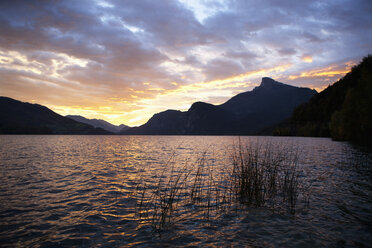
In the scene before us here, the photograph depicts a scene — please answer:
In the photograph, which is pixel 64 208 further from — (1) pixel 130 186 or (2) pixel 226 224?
(2) pixel 226 224

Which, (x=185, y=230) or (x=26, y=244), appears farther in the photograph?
(x=185, y=230)

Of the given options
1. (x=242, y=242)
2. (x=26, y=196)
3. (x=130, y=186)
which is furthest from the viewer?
(x=130, y=186)

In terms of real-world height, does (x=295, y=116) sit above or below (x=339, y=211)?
above

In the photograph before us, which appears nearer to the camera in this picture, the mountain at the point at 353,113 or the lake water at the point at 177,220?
the lake water at the point at 177,220

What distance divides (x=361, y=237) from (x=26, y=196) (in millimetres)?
13014

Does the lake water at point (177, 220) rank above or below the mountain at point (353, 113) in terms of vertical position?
below

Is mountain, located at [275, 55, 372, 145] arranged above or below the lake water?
above

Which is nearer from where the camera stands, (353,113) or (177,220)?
(177,220)

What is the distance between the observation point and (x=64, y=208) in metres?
7.82

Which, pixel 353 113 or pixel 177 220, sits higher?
pixel 353 113

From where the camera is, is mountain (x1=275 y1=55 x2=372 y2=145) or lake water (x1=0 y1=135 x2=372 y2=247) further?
mountain (x1=275 y1=55 x2=372 y2=145)

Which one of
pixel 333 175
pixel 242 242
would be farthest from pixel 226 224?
pixel 333 175

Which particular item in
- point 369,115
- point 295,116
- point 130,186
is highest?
point 295,116

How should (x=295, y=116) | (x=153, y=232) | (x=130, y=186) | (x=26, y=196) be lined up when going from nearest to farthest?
1. (x=153, y=232)
2. (x=26, y=196)
3. (x=130, y=186)
4. (x=295, y=116)
